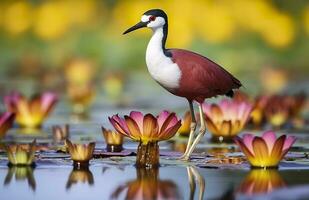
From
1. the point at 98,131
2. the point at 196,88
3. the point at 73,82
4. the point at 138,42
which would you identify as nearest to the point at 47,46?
the point at 138,42

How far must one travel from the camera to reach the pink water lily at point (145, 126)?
23.6ft

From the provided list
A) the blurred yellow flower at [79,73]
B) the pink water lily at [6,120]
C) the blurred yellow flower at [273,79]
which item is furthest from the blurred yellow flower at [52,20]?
the pink water lily at [6,120]

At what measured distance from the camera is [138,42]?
18.7 metres

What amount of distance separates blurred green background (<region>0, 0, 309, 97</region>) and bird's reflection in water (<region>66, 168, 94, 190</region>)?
10736mm

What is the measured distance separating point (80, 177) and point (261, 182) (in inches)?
40.1

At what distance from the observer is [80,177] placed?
22.4 ft

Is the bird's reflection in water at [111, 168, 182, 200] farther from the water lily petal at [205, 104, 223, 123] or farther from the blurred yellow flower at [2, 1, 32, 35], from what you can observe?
the blurred yellow flower at [2, 1, 32, 35]

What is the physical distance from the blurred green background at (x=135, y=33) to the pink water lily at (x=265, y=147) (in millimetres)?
10620

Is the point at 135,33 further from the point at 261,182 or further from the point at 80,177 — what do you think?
the point at 261,182

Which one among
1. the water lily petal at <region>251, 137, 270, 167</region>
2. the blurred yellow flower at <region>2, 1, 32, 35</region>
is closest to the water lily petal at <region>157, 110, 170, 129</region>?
the water lily petal at <region>251, 137, 270, 167</region>

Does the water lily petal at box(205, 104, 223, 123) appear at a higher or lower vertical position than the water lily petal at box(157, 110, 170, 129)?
higher

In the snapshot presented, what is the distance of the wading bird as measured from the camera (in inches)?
315

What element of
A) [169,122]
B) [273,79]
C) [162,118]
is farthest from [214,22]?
[169,122]

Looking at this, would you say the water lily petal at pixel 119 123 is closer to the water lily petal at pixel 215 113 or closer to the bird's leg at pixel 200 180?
the bird's leg at pixel 200 180
